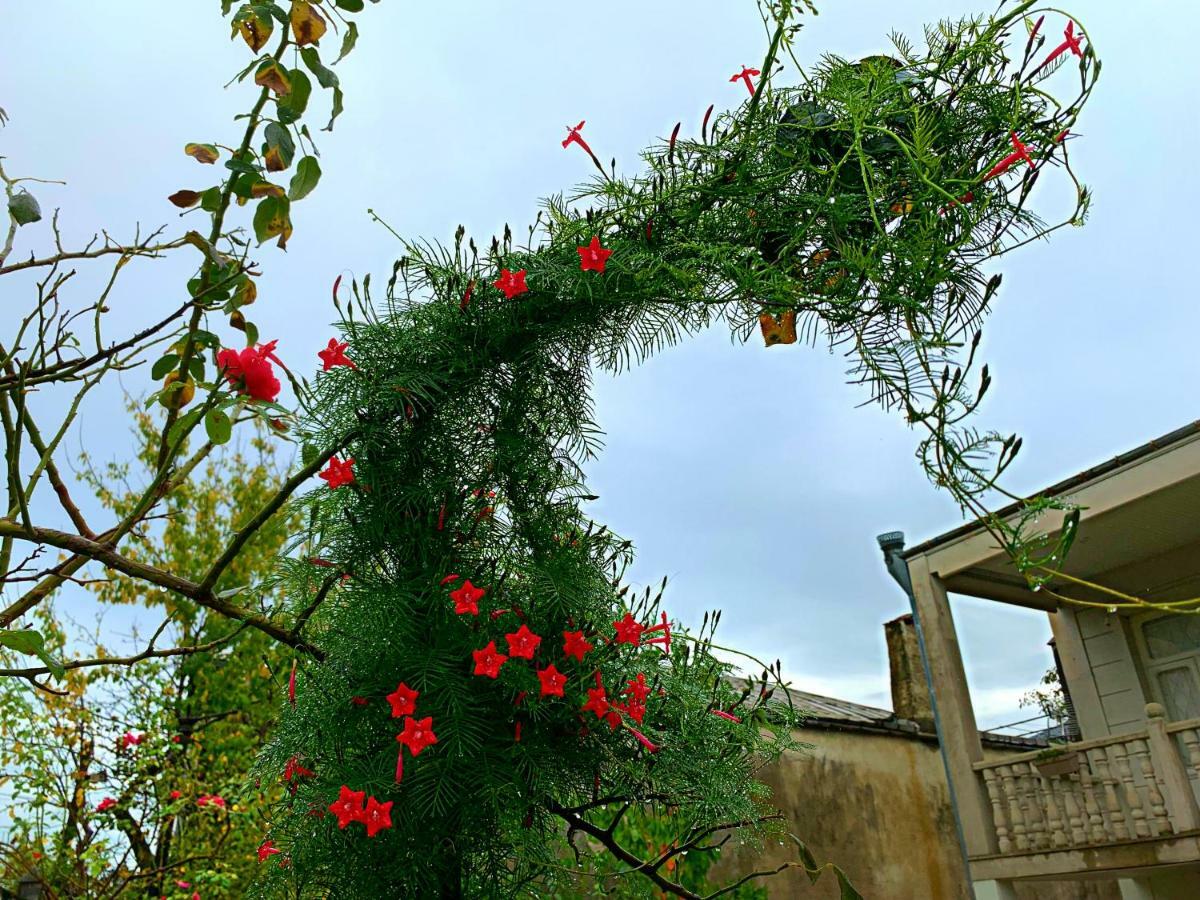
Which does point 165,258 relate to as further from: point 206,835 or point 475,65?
point 206,835

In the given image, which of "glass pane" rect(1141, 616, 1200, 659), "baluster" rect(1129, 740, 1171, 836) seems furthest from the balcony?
"glass pane" rect(1141, 616, 1200, 659)

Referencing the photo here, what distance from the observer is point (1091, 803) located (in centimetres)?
550

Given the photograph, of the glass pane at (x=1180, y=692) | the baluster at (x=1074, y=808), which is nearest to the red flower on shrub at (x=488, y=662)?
the baluster at (x=1074, y=808)

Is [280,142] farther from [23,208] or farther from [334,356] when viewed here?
[334,356]

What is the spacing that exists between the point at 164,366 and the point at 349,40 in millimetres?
440

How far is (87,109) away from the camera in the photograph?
4.91 ft

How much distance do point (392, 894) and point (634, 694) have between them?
0.45m

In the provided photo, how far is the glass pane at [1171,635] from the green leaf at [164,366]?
278 inches

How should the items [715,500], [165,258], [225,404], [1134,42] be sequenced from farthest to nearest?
[715,500], [1134,42], [165,258], [225,404]

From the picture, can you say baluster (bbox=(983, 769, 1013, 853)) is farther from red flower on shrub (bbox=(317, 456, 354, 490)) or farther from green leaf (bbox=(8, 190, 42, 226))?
green leaf (bbox=(8, 190, 42, 226))

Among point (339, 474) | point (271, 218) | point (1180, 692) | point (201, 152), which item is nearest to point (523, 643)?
point (339, 474)

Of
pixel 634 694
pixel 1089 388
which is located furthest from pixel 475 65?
pixel 1089 388

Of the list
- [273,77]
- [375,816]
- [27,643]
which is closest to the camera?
[27,643]

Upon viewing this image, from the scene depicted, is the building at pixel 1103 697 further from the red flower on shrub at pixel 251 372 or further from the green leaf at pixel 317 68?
the green leaf at pixel 317 68
